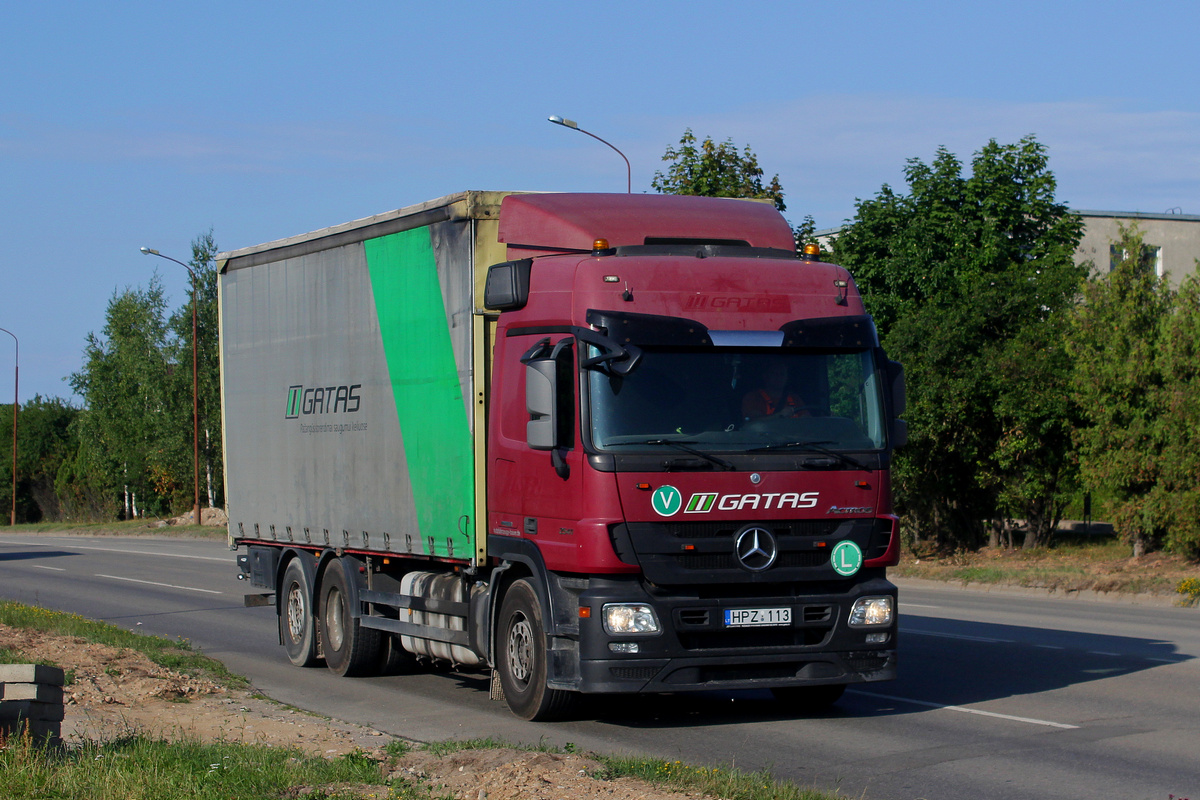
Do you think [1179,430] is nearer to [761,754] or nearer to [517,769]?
[761,754]

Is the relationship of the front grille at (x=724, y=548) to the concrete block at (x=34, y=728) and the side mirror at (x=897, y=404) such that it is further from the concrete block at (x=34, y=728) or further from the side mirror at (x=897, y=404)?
the concrete block at (x=34, y=728)

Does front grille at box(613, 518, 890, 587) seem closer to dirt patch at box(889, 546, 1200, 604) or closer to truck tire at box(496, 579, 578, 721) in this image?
truck tire at box(496, 579, 578, 721)

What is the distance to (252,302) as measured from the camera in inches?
562

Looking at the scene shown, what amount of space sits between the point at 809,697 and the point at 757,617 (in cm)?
177

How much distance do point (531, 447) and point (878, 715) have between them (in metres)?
3.23

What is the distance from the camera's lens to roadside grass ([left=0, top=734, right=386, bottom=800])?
6.30 metres

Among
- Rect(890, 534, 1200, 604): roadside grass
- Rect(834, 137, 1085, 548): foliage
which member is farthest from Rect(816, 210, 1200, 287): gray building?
Rect(890, 534, 1200, 604): roadside grass

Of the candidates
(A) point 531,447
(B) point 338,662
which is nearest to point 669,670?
(A) point 531,447

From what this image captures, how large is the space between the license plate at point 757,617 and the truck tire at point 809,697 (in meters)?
1.19

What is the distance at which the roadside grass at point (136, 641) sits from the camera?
39.3ft

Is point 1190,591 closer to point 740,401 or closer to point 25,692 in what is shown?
point 740,401

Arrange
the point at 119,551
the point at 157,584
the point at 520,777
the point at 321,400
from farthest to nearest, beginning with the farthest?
the point at 119,551, the point at 157,584, the point at 321,400, the point at 520,777

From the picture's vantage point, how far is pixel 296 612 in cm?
1350

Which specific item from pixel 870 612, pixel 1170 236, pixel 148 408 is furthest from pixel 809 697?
pixel 148 408
